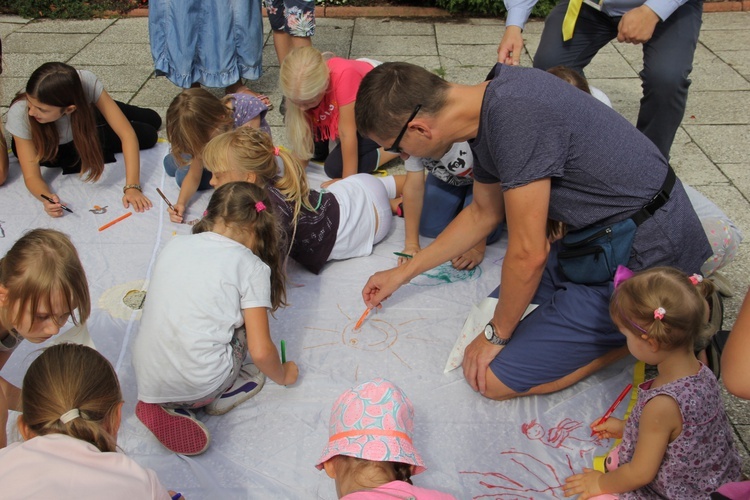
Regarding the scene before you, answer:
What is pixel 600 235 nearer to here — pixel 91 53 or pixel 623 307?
pixel 623 307

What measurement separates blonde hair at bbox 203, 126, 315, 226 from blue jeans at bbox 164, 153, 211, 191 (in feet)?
2.25

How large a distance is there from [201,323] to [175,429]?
0.34 m

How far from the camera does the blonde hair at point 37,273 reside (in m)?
1.73

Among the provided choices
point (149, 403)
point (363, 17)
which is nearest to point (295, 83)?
point (149, 403)

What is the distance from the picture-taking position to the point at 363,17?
5.71 metres

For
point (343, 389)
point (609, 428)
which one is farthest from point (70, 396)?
point (609, 428)

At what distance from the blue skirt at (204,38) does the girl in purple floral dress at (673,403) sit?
297 cm

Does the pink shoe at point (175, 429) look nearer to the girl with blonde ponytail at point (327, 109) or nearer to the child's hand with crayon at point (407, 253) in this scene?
the child's hand with crayon at point (407, 253)

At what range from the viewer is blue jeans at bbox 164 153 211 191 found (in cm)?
317

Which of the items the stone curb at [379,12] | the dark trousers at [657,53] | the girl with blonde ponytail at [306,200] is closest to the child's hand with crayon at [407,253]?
the girl with blonde ponytail at [306,200]

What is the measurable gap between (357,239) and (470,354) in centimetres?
82

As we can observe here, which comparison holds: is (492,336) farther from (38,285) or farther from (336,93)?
(336,93)

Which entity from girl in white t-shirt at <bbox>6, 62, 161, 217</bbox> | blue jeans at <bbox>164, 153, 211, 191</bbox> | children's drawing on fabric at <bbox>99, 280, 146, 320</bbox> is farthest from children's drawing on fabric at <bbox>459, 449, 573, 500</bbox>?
girl in white t-shirt at <bbox>6, 62, 161, 217</bbox>

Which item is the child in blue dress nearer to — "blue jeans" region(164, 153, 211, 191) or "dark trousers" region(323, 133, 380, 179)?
"blue jeans" region(164, 153, 211, 191)
